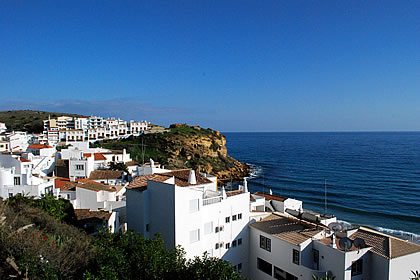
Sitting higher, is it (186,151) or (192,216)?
(192,216)

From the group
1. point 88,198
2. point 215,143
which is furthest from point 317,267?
point 215,143

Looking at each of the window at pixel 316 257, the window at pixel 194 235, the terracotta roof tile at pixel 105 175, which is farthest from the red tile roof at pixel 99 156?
the window at pixel 316 257

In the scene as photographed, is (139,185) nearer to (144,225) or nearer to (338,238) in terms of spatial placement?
(144,225)

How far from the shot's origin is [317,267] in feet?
64.3

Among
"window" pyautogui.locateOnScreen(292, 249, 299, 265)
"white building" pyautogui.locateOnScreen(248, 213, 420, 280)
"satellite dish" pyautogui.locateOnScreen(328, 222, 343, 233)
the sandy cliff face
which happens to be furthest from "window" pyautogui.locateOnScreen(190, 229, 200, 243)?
the sandy cliff face

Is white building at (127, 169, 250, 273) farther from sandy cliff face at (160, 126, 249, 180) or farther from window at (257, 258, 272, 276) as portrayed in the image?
sandy cliff face at (160, 126, 249, 180)

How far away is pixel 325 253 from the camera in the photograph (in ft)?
62.5

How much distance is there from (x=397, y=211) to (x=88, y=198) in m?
Result: 45.8

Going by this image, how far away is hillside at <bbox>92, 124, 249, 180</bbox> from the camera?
265 feet

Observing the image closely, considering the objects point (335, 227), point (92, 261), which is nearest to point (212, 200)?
point (335, 227)

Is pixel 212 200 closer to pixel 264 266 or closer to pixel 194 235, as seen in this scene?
pixel 194 235

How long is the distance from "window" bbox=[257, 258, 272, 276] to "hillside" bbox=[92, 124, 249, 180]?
52.0 meters

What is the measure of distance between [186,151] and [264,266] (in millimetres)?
65642

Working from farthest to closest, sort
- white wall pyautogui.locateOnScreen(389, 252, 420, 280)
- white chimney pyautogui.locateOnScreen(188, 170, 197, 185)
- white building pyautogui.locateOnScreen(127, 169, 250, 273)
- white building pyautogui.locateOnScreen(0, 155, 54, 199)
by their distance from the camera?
white building pyautogui.locateOnScreen(0, 155, 54, 199)
white chimney pyautogui.locateOnScreen(188, 170, 197, 185)
white building pyautogui.locateOnScreen(127, 169, 250, 273)
white wall pyautogui.locateOnScreen(389, 252, 420, 280)
